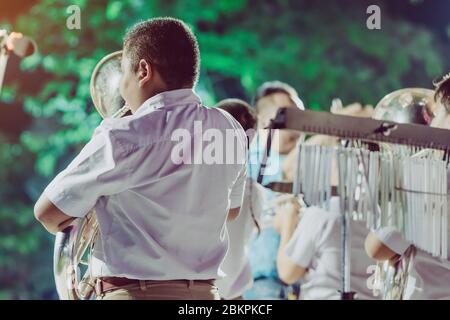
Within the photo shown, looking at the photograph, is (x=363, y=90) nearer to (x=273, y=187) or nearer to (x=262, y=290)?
(x=262, y=290)

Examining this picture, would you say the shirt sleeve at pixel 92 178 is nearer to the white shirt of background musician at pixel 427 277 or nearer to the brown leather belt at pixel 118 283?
the brown leather belt at pixel 118 283

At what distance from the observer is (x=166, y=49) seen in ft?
7.71

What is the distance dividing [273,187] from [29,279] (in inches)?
169

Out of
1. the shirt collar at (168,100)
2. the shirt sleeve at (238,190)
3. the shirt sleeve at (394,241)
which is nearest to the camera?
the shirt collar at (168,100)

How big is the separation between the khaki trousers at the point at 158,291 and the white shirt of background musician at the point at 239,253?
4.58ft

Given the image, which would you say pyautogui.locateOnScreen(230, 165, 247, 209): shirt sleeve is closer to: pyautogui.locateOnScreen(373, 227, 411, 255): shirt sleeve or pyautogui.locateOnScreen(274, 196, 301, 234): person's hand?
pyautogui.locateOnScreen(373, 227, 411, 255): shirt sleeve

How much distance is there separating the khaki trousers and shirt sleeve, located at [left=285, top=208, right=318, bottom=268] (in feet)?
5.06

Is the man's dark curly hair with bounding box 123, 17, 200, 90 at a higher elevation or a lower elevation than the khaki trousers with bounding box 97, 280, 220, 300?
higher

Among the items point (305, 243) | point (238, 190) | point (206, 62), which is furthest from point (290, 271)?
point (206, 62)

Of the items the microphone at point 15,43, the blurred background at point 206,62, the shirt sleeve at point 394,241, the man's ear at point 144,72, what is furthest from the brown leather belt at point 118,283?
the blurred background at point 206,62

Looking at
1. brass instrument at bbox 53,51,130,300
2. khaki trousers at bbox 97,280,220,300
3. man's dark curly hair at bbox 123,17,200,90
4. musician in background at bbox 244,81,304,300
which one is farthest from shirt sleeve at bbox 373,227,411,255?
musician in background at bbox 244,81,304,300

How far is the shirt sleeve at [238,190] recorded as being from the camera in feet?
8.41

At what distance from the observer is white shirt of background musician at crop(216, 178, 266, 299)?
3662mm
